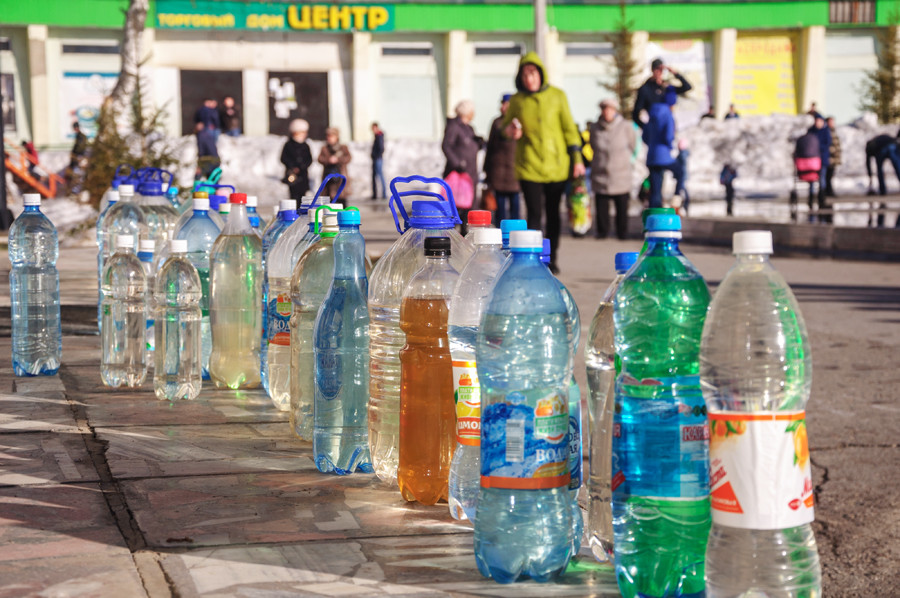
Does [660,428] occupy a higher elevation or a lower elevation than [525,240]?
lower

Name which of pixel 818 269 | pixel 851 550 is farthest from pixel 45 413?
pixel 818 269

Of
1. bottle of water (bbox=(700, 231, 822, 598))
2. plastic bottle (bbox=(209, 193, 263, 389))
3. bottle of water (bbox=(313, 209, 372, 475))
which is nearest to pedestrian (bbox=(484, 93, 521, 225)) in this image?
plastic bottle (bbox=(209, 193, 263, 389))

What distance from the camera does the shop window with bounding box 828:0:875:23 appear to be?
127 feet

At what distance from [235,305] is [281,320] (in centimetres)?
82

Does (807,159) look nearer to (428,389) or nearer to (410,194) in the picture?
(410,194)

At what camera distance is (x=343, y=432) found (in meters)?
3.57

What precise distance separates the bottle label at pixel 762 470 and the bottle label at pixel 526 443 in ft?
1.33

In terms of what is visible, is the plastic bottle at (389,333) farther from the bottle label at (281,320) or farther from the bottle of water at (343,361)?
the bottle label at (281,320)

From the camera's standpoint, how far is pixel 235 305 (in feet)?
16.7

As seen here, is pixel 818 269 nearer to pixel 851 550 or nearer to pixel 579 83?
pixel 851 550

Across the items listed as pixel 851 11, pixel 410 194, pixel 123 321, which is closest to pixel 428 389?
pixel 410 194

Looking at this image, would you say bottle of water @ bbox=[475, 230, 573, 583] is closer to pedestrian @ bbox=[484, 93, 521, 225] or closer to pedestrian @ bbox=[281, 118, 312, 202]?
pedestrian @ bbox=[484, 93, 521, 225]

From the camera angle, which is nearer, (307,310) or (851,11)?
(307,310)

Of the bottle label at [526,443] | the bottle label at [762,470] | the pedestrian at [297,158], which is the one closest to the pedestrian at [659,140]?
the pedestrian at [297,158]
